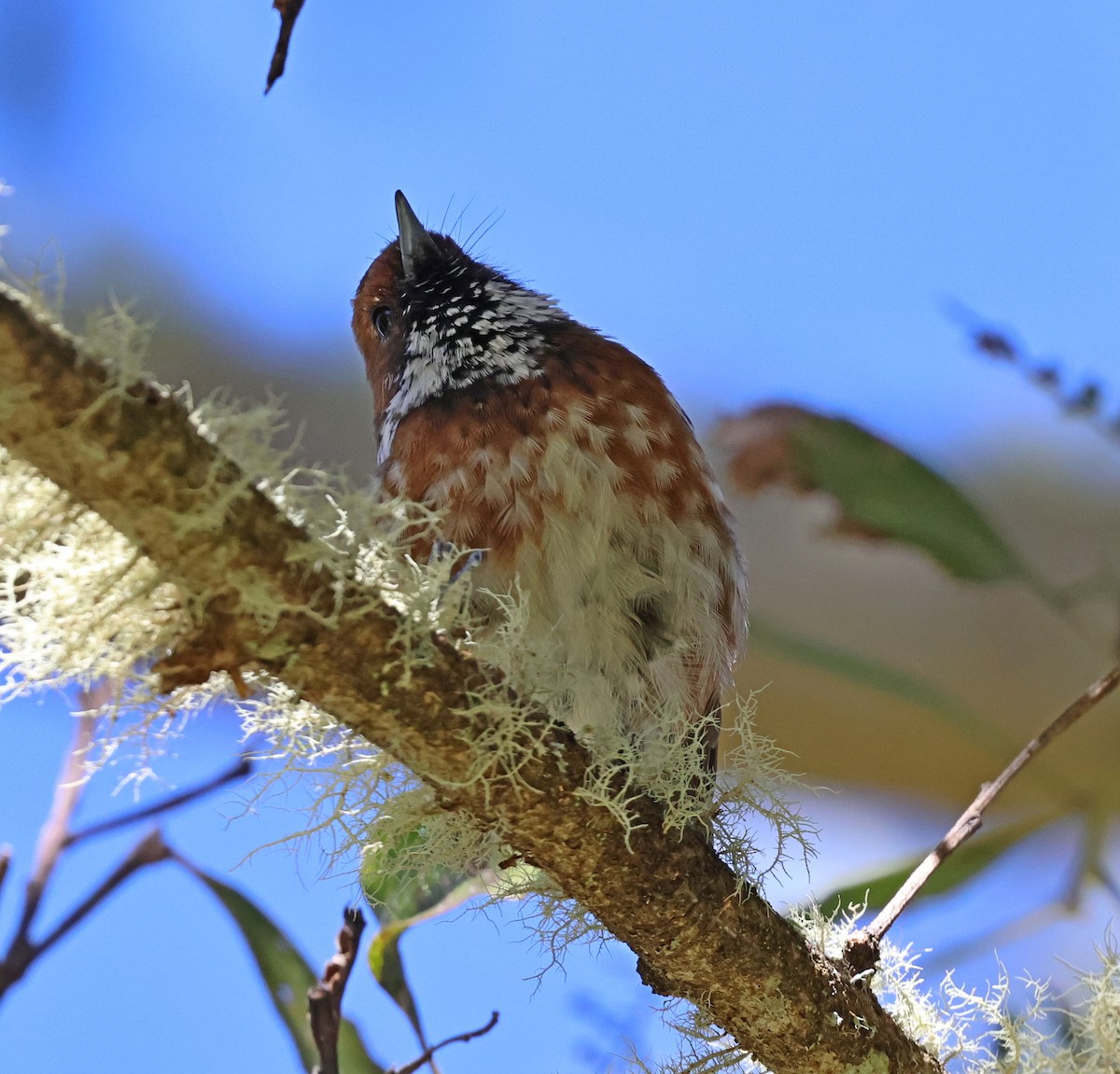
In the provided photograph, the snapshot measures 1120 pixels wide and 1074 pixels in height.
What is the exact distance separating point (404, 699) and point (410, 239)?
1.18 meters

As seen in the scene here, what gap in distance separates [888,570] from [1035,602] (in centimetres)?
41

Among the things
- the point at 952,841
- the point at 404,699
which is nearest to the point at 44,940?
the point at 404,699

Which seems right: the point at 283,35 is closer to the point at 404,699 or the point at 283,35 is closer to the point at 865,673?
the point at 404,699

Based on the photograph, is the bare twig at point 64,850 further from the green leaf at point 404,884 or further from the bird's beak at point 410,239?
the bird's beak at point 410,239

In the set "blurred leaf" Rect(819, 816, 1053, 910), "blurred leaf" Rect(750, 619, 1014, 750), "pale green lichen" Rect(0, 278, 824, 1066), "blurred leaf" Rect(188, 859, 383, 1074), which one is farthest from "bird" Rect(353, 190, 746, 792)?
"blurred leaf" Rect(188, 859, 383, 1074)

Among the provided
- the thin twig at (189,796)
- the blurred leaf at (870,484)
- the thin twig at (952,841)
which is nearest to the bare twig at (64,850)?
the thin twig at (189,796)

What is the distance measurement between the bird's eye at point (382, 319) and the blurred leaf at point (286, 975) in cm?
91

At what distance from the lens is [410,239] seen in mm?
2002

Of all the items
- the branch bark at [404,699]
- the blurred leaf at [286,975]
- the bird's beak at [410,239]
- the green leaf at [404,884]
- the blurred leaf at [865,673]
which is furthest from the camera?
the blurred leaf at [865,673]

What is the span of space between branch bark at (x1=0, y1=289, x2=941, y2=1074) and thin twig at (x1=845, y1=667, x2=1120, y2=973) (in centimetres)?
4

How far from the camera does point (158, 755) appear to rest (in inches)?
40.6

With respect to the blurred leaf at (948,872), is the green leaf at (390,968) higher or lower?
lower

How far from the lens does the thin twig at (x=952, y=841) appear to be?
128cm

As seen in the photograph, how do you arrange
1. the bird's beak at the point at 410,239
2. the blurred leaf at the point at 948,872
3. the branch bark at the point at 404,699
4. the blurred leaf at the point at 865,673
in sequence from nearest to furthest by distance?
the branch bark at the point at 404,699 < the blurred leaf at the point at 948,872 < the bird's beak at the point at 410,239 < the blurred leaf at the point at 865,673
